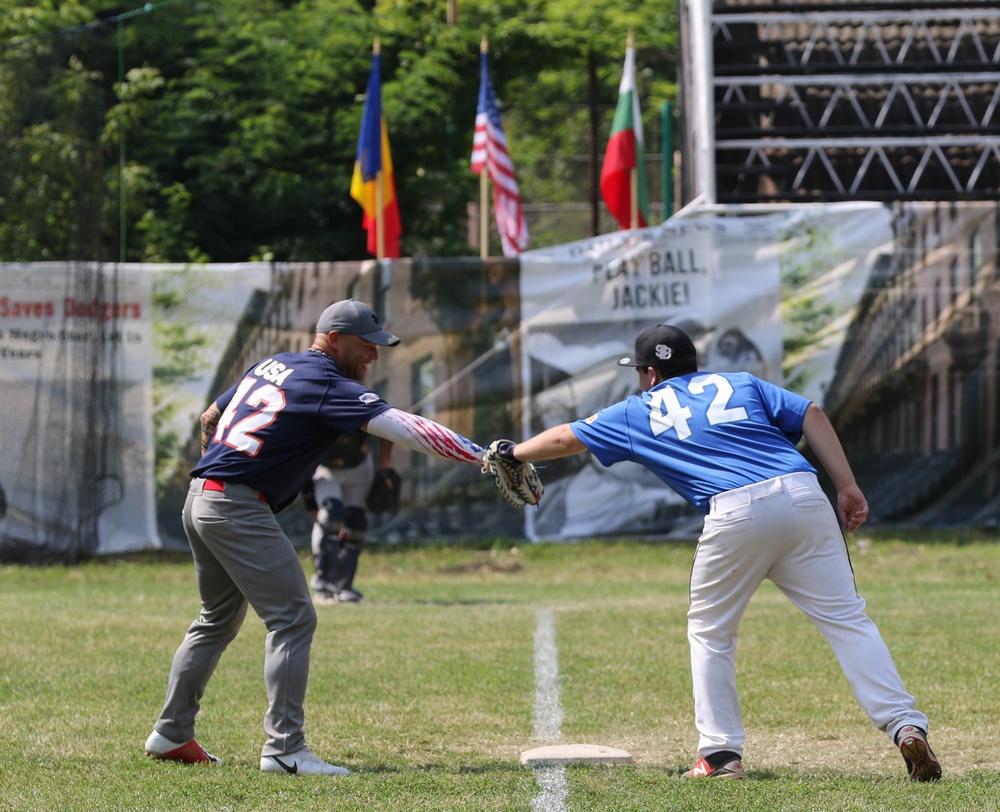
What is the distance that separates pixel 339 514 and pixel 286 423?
6.63m

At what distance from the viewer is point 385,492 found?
1652 cm

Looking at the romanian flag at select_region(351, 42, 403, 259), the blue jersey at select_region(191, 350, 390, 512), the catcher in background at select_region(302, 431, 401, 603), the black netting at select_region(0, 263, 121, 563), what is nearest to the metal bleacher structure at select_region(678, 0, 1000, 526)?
the romanian flag at select_region(351, 42, 403, 259)

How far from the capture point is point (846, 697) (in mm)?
7988

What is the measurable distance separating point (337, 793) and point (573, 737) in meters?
1.74

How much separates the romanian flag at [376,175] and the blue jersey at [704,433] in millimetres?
13231

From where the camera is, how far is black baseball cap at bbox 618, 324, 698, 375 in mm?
6117

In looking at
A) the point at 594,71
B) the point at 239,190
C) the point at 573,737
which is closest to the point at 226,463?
the point at 573,737

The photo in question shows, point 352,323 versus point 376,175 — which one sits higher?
point 376,175

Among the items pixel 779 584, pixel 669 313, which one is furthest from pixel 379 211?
pixel 779 584

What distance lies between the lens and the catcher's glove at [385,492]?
16.4 m

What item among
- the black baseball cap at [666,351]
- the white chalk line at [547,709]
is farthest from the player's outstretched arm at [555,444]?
the white chalk line at [547,709]

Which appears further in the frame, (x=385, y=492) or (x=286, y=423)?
(x=385, y=492)

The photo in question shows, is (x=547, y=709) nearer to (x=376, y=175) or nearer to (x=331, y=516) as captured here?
(x=331, y=516)

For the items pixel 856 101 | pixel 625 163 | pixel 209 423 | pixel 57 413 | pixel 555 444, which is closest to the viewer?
pixel 555 444
